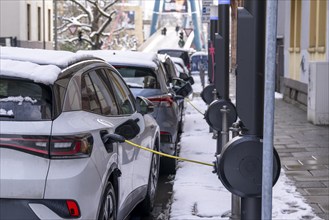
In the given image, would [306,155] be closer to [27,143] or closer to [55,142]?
[55,142]

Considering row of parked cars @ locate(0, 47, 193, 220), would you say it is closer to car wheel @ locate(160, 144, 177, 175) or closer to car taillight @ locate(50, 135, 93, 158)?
car taillight @ locate(50, 135, 93, 158)

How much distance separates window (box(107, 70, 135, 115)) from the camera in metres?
6.29

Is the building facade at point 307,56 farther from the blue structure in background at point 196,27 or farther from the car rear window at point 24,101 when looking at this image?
the blue structure in background at point 196,27

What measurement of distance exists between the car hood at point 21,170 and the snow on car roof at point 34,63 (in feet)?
1.37

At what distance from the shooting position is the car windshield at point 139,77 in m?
9.57

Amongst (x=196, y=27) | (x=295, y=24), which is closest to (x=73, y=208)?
(x=295, y=24)

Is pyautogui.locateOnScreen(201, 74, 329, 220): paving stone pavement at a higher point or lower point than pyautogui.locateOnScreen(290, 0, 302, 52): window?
lower

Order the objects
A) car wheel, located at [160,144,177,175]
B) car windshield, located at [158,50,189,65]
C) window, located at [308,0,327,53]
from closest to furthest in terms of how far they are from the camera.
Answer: car wheel, located at [160,144,177,175] < window, located at [308,0,327,53] < car windshield, located at [158,50,189,65]

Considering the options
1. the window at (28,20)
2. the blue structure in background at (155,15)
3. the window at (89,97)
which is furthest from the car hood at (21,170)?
the blue structure in background at (155,15)

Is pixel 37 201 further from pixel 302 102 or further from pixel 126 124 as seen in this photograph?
pixel 302 102

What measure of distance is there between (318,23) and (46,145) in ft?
47.9

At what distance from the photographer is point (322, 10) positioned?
17.7 m

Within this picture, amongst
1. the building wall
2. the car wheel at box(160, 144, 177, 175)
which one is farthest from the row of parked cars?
the building wall

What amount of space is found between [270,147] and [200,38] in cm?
8767
